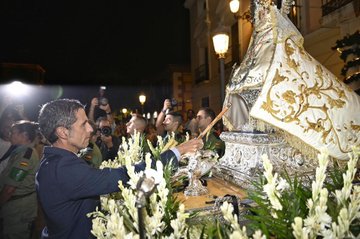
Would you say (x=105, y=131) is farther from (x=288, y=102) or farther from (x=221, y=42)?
(x=288, y=102)

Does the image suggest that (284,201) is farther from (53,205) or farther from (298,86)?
(53,205)

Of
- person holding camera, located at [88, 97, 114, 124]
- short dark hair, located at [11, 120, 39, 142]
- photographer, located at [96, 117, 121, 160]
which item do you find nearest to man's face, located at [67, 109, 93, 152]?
short dark hair, located at [11, 120, 39, 142]

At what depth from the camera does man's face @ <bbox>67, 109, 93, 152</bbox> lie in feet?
7.64

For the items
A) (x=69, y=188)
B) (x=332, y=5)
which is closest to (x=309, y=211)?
(x=69, y=188)

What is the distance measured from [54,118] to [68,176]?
47 cm

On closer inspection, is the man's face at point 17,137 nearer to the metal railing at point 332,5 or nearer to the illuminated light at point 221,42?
the illuminated light at point 221,42

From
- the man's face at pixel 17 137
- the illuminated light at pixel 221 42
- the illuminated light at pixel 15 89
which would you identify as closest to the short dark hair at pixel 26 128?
the man's face at pixel 17 137

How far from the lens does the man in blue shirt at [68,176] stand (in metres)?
2.12

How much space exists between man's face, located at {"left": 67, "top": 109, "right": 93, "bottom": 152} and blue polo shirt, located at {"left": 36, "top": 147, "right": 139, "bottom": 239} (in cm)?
10

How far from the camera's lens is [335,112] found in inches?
107

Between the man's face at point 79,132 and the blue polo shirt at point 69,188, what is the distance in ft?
0.31

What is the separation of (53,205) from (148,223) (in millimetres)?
879

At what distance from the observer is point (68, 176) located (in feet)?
6.93

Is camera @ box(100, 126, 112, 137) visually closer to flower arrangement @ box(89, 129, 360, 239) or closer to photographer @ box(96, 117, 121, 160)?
photographer @ box(96, 117, 121, 160)
